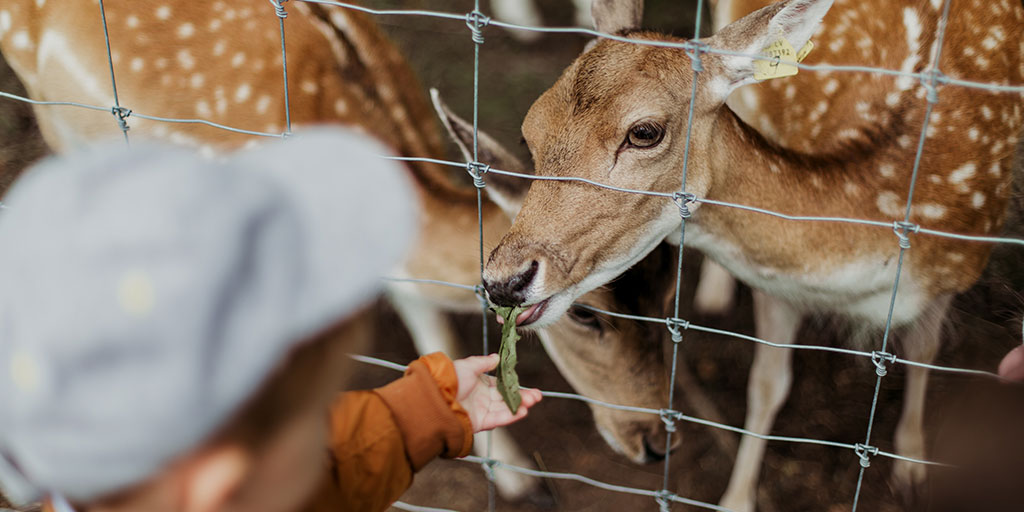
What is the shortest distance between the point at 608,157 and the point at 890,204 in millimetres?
750

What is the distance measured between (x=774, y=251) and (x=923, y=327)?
54 centimetres

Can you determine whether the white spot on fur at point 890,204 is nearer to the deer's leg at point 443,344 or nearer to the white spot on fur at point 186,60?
the deer's leg at point 443,344

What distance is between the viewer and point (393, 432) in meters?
1.42

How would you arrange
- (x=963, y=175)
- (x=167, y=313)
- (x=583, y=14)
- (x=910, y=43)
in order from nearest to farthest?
(x=167, y=313) < (x=963, y=175) < (x=910, y=43) < (x=583, y=14)

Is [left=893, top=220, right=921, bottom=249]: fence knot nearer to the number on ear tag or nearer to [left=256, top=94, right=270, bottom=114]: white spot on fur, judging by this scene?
the number on ear tag

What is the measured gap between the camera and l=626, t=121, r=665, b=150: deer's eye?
1.91 meters

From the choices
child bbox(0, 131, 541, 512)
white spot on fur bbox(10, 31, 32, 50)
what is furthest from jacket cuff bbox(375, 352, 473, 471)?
white spot on fur bbox(10, 31, 32, 50)

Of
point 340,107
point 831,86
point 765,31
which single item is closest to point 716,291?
point 831,86

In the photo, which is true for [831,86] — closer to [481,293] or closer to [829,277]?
[829,277]

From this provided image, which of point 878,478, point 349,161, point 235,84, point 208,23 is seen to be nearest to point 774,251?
point 878,478

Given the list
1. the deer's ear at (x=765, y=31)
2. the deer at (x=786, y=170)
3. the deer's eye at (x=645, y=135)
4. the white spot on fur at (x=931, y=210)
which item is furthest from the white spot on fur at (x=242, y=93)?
the white spot on fur at (x=931, y=210)

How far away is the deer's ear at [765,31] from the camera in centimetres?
178

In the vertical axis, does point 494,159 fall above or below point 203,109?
below

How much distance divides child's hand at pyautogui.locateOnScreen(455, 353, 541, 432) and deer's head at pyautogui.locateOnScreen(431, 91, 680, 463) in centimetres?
61
